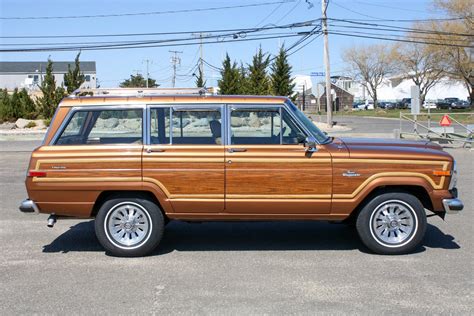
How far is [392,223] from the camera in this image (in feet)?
19.5

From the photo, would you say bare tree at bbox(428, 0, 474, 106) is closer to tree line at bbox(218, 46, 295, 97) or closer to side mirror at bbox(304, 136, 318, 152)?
tree line at bbox(218, 46, 295, 97)

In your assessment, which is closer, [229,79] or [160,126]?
[160,126]

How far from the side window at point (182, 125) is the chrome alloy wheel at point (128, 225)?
841 millimetres

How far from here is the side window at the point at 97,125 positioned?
6.05 meters

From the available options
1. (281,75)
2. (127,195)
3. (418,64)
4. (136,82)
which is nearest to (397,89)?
(418,64)

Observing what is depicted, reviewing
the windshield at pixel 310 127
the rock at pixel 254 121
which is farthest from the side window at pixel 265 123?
the windshield at pixel 310 127

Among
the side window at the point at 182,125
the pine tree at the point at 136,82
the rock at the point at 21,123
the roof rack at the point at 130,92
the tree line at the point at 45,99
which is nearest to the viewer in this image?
the side window at the point at 182,125

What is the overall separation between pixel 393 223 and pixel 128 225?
3.12m

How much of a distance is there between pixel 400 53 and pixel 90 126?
74.3m

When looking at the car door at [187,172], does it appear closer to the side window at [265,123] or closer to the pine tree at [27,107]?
the side window at [265,123]

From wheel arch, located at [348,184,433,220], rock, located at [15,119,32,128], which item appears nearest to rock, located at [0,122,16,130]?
rock, located at [15,119,32,128]

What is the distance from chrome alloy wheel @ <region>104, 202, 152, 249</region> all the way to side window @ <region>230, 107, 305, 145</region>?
1392 millimetres

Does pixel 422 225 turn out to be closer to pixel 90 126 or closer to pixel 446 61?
pixel 90 126

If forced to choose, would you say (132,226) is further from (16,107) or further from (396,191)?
(16,107)
